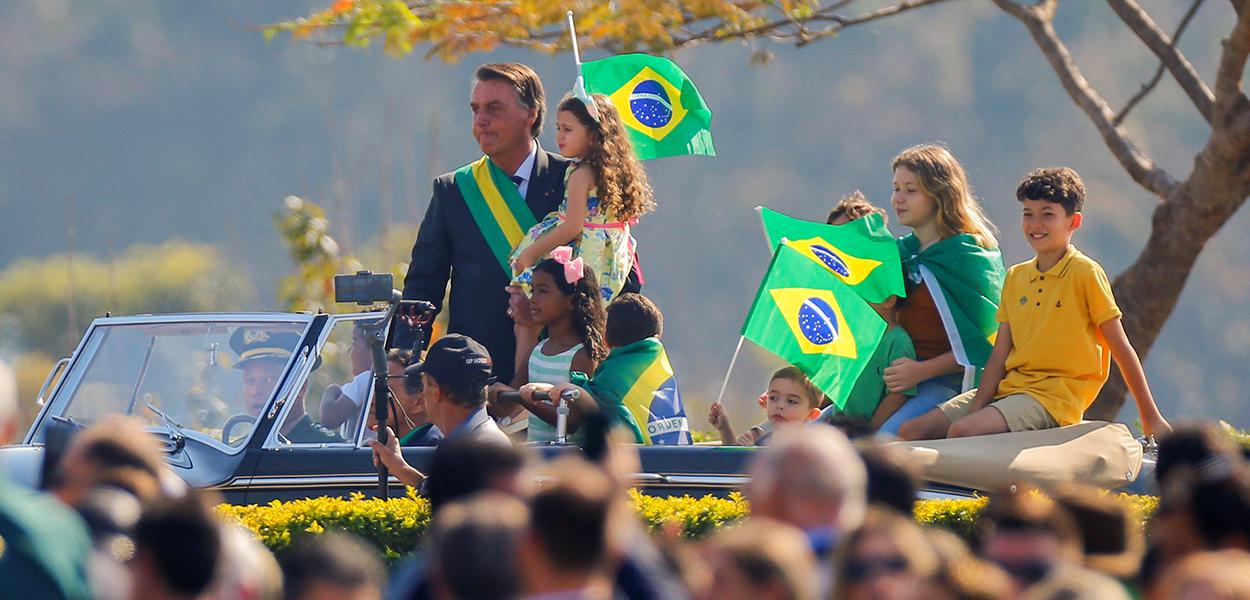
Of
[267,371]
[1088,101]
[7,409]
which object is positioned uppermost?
[1088,101]

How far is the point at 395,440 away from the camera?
7.03m

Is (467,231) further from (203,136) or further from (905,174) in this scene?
(203,136)

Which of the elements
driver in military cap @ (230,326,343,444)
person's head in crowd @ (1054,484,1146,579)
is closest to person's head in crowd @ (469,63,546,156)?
driver in military cap @ (230,326,343,444)

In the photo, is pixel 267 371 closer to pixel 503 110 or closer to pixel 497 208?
pixel 497 208

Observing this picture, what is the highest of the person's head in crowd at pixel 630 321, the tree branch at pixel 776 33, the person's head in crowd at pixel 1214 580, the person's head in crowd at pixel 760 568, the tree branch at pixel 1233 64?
the tree branch at pixel 776 33

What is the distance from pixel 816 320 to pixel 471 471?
3.20 metres

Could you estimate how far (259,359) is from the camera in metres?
8.02

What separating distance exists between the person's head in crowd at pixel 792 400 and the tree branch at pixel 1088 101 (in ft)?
13.6

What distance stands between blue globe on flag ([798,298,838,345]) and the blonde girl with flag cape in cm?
29

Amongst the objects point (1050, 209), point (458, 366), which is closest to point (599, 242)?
point (458, 366)

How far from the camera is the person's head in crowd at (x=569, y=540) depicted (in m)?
4.04

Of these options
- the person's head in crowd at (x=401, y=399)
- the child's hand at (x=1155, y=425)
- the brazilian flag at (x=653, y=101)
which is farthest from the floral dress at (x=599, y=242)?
the child's hand at (x=1155, y=425)

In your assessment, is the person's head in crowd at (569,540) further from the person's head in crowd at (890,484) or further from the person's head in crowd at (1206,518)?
the person's head in crowd at (1206,518)

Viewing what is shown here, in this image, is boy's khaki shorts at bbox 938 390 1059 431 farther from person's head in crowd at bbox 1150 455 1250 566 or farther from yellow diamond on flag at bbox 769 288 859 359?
person's head in crowd at bbox 1150 455 1250 566
